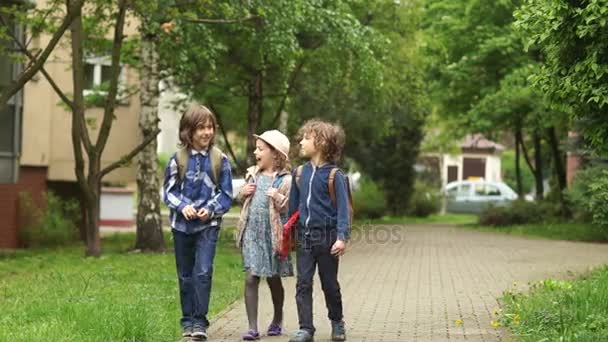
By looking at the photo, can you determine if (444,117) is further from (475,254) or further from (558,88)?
(558,88)

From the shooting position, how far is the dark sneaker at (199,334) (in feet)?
28.6

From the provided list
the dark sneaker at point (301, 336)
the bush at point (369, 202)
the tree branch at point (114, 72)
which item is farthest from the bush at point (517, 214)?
the dark sneaker at point (301, 336)

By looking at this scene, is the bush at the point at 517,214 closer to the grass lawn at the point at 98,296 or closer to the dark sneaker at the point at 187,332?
the grass lawn at the point at 98,296

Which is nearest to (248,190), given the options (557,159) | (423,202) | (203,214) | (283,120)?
(203,214)

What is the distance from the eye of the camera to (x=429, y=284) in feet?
47.3

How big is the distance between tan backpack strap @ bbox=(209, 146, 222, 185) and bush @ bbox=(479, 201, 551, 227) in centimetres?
2668

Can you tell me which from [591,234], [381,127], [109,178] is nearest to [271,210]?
[591,234]

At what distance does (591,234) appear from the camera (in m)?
27.5

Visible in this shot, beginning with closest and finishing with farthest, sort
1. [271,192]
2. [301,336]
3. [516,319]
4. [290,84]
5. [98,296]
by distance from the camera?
1. [301,336]
2. [271,192]
3. [516,319]
4. [98,296]
5. [290,84]

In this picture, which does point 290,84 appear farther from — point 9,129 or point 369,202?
point 369,202

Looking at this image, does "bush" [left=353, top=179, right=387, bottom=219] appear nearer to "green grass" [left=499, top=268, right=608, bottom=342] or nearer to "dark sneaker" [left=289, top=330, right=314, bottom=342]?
"green grass" [left=499, top=268, right=608, bottom=342]

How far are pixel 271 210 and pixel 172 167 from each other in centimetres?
84

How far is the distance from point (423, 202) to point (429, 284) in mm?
31772

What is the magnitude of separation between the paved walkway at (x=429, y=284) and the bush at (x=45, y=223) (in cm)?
721
